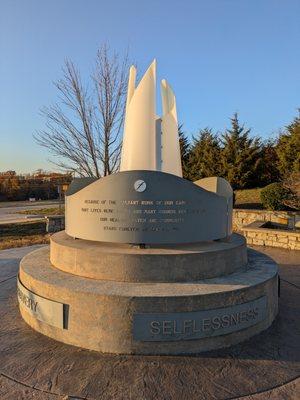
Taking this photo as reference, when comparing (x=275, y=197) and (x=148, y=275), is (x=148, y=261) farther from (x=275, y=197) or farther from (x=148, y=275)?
(x=275, y=197)

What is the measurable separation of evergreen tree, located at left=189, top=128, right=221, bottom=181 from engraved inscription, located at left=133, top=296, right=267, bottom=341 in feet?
58.6

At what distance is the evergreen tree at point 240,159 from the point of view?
68.5 feet

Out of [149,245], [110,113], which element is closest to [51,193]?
[110,113]

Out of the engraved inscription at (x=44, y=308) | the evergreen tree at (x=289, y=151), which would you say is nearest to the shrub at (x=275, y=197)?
the evergreen tree at (x=289, y=151)

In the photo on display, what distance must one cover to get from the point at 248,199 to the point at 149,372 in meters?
15.8

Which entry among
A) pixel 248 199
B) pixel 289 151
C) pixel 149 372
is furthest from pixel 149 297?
pixel 289 151

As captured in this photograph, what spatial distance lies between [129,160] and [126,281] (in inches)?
121

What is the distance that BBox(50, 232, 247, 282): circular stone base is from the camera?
482 centimetres

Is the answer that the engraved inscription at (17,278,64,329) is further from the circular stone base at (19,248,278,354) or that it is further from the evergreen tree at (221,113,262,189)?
the evergreen tree at (221,113,262,189)

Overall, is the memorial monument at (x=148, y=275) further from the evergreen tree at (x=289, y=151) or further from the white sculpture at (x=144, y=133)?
the evergreen tree at (x=289, y=151)

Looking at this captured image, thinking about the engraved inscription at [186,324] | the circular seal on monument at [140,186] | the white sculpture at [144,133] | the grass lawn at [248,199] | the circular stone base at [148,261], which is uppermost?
the white sculpture at [144,133]

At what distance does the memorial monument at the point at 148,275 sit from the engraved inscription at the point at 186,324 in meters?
0.01

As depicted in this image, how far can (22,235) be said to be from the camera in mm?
15109

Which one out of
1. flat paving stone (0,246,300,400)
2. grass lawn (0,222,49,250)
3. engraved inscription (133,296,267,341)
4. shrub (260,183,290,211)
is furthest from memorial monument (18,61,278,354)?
shrub (260,183,290,211)
